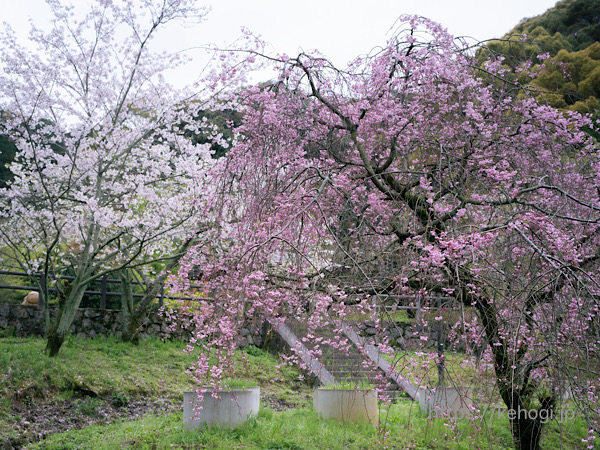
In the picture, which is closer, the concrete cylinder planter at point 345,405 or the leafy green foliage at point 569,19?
the concrete cylinder planter at point 345,405

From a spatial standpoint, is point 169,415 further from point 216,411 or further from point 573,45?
point 573,45

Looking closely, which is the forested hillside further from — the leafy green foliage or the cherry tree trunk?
the cherry tree trunk

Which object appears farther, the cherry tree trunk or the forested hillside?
the forested hillside

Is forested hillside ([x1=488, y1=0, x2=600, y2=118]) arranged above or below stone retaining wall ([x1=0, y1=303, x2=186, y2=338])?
above

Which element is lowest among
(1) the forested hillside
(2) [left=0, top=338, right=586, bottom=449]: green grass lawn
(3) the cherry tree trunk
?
(2) [left=0, top=338, right=586, bottom=449]: green grass lawn

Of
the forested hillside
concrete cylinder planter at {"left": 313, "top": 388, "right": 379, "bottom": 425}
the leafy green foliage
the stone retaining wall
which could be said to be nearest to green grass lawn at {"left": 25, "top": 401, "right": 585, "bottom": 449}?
concrete cylinder planter at {"left": 313, "top": 388, "right": 379, "bottom": 425}

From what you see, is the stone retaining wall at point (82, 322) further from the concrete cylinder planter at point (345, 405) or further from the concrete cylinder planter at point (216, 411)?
the concrete cylinder planter at point (345, 405)

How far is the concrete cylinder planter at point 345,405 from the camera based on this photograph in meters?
5.55

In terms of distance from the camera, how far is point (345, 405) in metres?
5.56

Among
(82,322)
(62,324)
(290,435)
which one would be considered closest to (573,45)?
(290,435)

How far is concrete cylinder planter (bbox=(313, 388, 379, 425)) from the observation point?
5547 millimetres

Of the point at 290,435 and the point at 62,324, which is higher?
the point at 62,324

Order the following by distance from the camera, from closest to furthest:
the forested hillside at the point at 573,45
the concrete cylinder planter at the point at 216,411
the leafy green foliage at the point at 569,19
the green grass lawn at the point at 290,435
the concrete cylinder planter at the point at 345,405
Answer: the green grass lawn at the point at 290,435, the concrete cylinder planter at the point at 216,411, the concrete cylinder planter at the point at 345,405, the forested hillside at the point at 573,45, the leafy green foliage at the point at 569,19

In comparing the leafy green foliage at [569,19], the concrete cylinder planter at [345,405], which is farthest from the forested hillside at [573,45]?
the concrete cylinder planter at [345,405]
